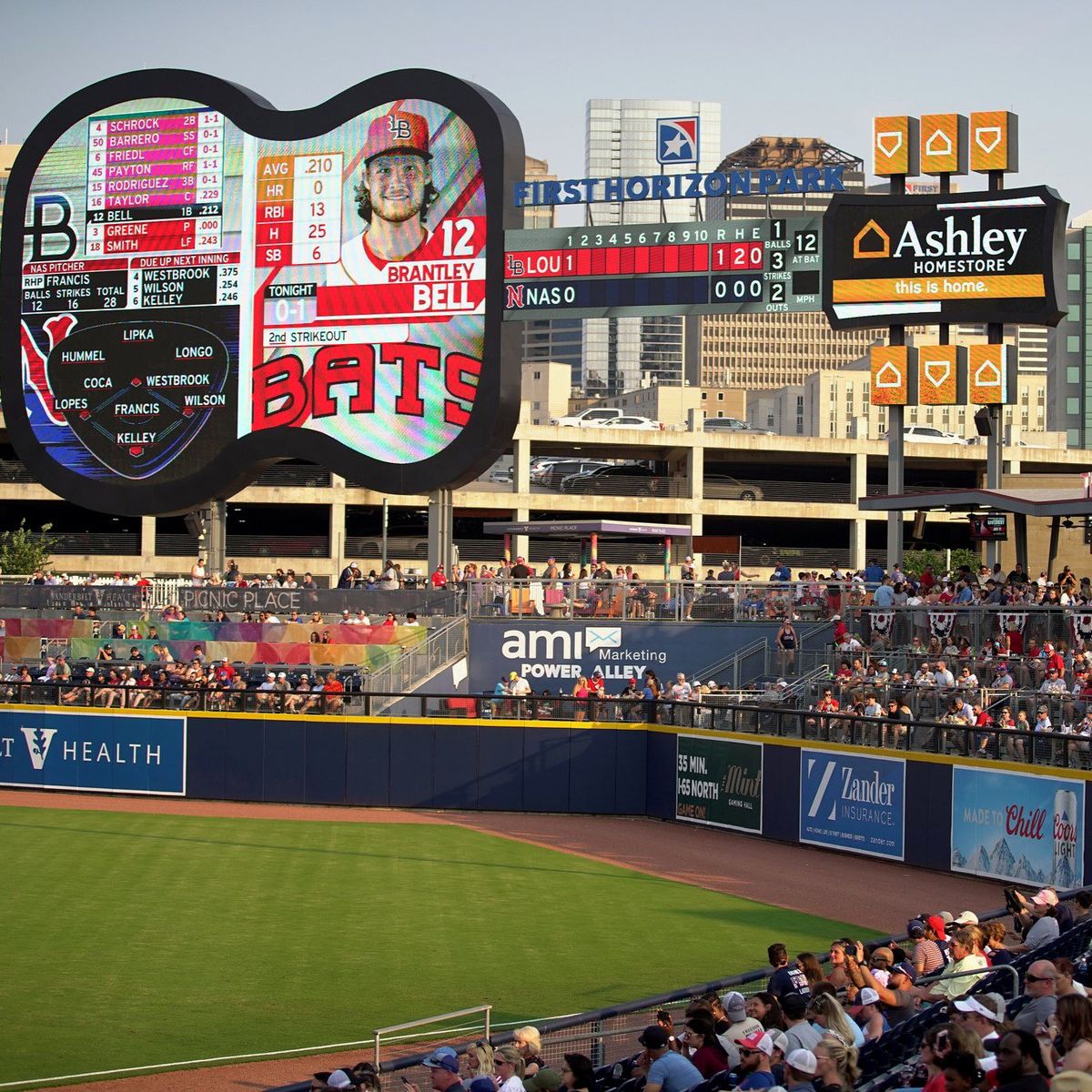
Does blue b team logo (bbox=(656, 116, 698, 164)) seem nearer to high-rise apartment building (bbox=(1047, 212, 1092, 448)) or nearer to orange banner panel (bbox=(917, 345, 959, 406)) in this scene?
orange banner panel (bbox=(917, 345, 959, 406))

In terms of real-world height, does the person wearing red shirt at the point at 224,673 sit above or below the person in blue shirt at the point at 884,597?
below

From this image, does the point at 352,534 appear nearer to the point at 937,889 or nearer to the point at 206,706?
the point at 206,706

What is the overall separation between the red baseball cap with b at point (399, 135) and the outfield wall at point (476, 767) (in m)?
13.5

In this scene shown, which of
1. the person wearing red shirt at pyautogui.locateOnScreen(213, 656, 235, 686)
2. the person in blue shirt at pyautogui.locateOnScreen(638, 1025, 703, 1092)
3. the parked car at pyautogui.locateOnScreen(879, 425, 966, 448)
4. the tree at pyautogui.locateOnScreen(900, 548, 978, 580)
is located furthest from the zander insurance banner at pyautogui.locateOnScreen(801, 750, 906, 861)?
the parked car at pyautogui.locateOnScreen(879, 425, 966, 448)

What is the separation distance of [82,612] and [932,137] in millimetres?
21656

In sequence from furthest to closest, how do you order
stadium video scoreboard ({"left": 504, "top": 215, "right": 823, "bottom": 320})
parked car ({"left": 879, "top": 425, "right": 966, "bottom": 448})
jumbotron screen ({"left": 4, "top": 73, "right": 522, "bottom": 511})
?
parked car ({"left": 879, "top": 425, "right": 966, "bottom": 448}) → jumbotron screen ({"left": 4, "top": 73, "right": 522, "bottom": 511}) → stadium video scoreboard ({"left": 504, "top": 215, "right": 823, "bottom": 320})

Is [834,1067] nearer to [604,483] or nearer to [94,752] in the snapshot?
[94,752]

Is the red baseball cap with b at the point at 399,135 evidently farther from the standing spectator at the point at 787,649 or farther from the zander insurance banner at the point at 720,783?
the zander insurance banner at the point at 720,783

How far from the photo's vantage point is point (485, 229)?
120 ft

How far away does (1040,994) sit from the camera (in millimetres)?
10719

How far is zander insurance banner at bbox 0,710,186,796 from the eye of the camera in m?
31.4

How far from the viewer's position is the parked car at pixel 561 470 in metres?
72.5

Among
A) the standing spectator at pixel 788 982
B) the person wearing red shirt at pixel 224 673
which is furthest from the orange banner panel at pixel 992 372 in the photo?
the standing spectator at pixel 788 982

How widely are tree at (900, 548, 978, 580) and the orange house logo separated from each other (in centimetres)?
3523
